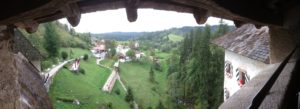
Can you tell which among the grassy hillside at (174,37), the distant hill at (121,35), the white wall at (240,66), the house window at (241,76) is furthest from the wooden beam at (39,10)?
the distant hill at (121,35)

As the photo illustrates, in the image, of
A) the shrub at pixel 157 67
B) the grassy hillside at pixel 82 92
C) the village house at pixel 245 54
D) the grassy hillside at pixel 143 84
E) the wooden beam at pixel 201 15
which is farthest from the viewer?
the shrub at pixel 157 67

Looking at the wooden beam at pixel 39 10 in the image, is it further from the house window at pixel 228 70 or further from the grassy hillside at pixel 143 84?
the grassy hillside at pixel 143 84

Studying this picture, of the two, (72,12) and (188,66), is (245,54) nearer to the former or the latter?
(72,12)

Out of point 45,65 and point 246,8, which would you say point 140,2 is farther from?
point 45,65

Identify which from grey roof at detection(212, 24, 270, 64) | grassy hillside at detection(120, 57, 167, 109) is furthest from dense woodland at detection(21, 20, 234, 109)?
grey roof at detection(212, 24, 270, 64)

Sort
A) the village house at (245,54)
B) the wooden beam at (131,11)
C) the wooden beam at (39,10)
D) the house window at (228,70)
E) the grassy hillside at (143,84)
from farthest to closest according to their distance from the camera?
the grassy hillside at (143,84) < the house window at (228,70) < the village house at (245,54) < the wooden beam at (131,11) < the wooden beam at (39,10)

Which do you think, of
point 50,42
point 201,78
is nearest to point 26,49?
point 201,78

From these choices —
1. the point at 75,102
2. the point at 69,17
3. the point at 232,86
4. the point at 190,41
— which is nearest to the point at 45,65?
the point at 75,102
